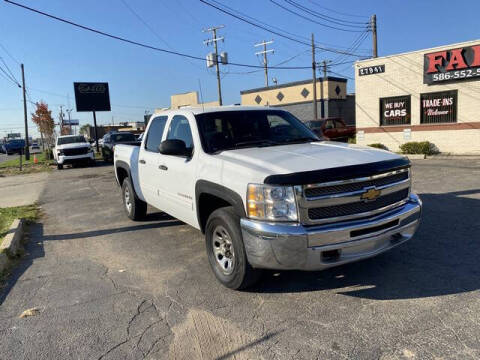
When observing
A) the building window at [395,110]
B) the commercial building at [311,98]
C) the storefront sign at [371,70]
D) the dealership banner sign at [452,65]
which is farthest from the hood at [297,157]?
the commercial building at [311,98]

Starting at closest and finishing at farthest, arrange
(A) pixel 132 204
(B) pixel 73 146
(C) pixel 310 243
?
Answer: 1. (C) pixel 310 243
2. (A) pixel 132 204
3. (B) pixel 73 146

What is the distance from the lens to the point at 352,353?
2832mm

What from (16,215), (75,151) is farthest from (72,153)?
(16,215)

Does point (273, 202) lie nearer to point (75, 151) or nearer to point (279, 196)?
point (279, 196)

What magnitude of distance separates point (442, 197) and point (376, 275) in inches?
174

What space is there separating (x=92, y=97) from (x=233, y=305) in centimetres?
2926

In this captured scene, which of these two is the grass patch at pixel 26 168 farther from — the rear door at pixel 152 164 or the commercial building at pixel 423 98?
the commercial building at pixel 423 98

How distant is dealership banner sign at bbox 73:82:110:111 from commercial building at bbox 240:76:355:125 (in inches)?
575

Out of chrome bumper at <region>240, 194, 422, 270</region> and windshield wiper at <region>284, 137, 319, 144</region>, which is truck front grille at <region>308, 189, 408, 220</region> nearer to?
chrome bumper at <region>240, 194, 422, 270</region>

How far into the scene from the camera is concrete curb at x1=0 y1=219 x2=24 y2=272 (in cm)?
495

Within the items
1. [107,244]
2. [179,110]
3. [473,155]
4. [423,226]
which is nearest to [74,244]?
[107,244]

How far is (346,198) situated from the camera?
11.2 ft

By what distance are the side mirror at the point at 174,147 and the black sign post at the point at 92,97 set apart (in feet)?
88.8

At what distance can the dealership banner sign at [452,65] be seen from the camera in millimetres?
14289
